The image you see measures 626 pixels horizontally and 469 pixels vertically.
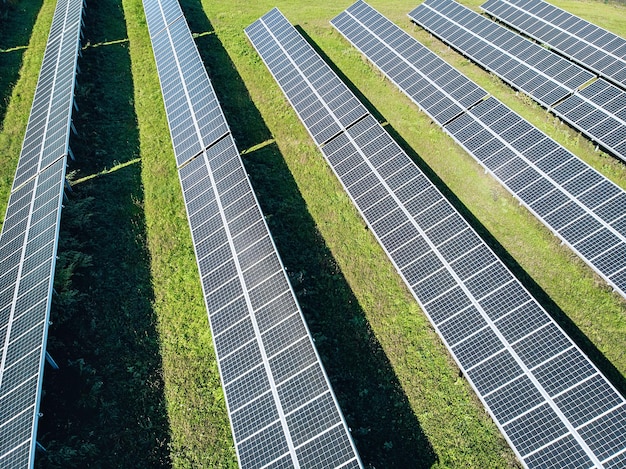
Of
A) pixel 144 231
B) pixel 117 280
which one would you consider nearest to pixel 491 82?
pixel 144 231

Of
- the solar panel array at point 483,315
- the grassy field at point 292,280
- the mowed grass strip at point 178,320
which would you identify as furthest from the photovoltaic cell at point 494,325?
the mowed grass strip at point 178,320

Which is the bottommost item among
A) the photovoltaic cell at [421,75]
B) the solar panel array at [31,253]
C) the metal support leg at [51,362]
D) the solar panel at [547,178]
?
the solar panel at [547,178]

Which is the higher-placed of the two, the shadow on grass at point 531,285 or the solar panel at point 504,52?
the solar panel at point 504,52

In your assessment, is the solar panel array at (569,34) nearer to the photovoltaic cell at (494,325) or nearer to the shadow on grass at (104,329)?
the photovoltaic cell at (494,325)

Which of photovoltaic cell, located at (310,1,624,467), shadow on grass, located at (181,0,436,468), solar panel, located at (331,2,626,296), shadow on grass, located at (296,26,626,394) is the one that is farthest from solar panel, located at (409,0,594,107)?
shadow on grass, located at (181,0,436,468)

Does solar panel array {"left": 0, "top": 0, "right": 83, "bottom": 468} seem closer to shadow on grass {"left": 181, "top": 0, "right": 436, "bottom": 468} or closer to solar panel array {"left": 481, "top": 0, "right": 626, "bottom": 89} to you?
shadow on grass {"left": 181, "top": 0, "right": 436, "bottom": 468}

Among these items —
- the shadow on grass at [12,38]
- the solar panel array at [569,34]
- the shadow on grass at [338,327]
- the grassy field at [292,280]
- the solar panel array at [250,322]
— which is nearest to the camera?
the solar panel array at [250,322]
